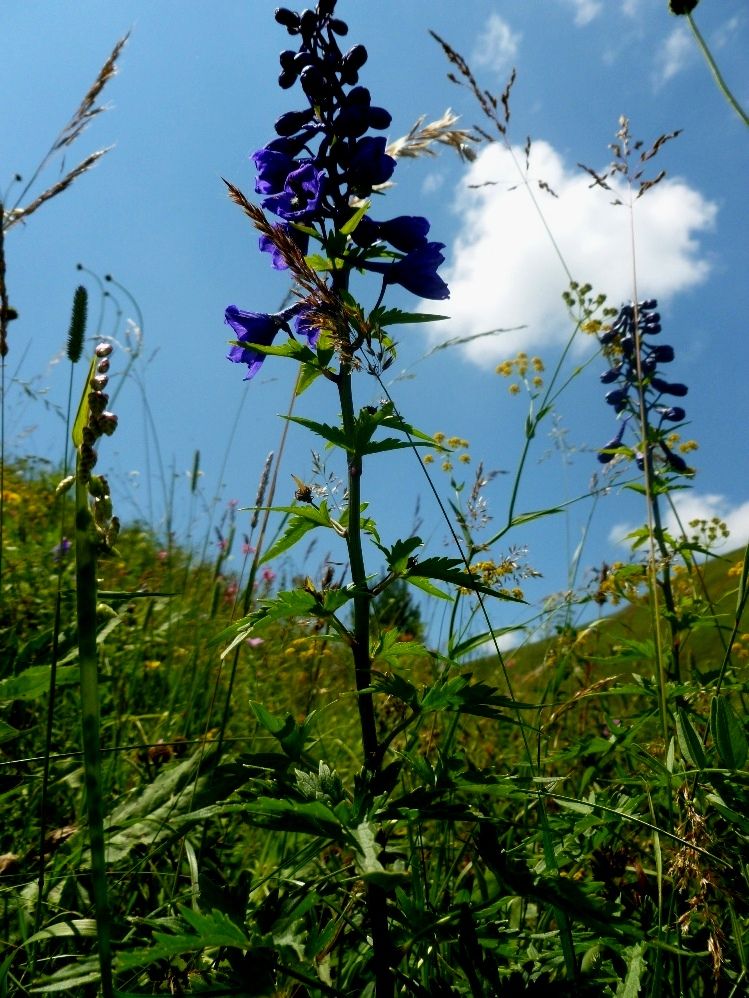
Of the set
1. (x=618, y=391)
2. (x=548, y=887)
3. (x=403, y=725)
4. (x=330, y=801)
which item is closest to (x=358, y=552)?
(x=403, y=725)

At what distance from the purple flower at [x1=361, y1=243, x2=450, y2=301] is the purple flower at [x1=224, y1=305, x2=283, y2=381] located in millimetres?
323

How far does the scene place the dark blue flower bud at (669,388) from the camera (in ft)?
15.0

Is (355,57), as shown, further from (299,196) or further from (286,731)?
(286,731)

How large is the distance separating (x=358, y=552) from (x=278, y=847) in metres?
1.17

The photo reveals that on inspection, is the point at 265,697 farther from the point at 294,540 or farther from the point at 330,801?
the point at 330,801

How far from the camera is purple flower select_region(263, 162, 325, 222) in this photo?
6.45 feet

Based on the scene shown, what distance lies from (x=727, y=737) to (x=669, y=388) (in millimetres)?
3336

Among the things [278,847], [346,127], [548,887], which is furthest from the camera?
[278,847]

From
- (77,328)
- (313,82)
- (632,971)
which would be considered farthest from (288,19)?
(632,971)

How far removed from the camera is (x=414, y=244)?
6.90 ft

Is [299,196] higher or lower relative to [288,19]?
lower

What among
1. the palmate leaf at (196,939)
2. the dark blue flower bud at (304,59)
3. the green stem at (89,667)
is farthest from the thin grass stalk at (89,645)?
the dark blue flower bud at (304,59)

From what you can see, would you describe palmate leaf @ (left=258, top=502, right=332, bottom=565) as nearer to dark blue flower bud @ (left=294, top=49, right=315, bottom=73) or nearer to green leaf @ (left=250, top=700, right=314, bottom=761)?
green leaf @ (left=250, top=700, right=314, bottom=761)

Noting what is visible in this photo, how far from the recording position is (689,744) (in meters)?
1.73
